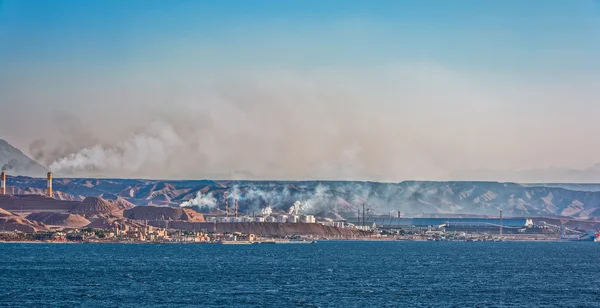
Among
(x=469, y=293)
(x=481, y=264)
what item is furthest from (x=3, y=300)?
(x=481, y=264)

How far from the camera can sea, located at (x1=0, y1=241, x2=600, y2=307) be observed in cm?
9438

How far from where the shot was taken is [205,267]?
145 metres

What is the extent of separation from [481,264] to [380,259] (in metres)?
21.7

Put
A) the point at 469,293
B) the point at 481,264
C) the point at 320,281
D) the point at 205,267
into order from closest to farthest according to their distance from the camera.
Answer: the point at 469,293 < the point at 320,281 < the point at 205,267 < the point at 481,264

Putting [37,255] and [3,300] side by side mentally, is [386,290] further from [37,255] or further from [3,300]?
[37,255]

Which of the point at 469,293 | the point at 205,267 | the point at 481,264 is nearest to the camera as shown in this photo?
the point at 469,293

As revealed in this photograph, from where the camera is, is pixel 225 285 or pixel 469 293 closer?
pixel 469 293

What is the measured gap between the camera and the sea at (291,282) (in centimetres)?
9438

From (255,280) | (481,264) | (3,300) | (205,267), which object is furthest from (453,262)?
(3,300)

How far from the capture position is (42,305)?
89.9 meters

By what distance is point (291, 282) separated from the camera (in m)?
117

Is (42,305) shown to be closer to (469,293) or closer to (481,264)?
(469,293)

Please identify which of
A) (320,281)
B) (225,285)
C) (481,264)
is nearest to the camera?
(225,285)

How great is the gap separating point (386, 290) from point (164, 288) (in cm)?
2413
